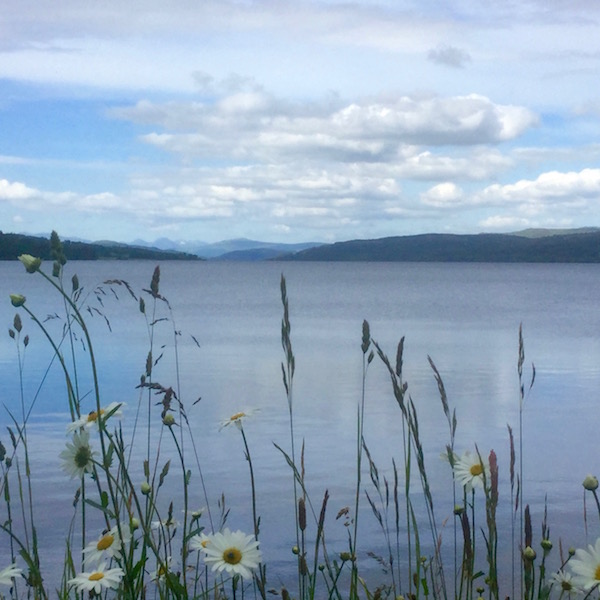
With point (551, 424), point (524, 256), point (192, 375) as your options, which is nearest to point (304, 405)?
point (551, 424)

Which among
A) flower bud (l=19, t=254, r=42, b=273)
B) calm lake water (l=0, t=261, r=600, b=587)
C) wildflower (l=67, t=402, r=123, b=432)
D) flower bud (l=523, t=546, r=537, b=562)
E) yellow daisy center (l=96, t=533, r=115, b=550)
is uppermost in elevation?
flower bud (l=19, t=254, r=42, b=273)

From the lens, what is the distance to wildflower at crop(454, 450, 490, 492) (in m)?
2.63

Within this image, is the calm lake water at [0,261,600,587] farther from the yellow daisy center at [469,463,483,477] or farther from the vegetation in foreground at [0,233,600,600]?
the yellow daisy center at [469,463,483,477]

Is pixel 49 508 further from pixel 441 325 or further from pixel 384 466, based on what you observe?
pixel 441 325

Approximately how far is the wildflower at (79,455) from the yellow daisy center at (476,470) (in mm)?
1108

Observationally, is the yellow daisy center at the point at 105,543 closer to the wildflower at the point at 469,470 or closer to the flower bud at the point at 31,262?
the flower bud at the point at 31,262

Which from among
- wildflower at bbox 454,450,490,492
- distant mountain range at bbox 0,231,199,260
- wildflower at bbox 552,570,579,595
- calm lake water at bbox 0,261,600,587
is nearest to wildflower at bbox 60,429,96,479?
calm lake water at bbox 0,261,600,587

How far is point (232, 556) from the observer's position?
211cm

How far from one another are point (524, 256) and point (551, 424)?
176152 millimetres

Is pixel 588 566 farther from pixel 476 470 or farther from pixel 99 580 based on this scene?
pixel 99 580

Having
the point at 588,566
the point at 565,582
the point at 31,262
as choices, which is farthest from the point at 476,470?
the point at 31,262

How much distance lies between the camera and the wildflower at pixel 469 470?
2.63 m

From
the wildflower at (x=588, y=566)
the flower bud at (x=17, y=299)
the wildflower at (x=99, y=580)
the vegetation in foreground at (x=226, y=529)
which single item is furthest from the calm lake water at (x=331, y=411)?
the wildflower at (x=588, y=566)

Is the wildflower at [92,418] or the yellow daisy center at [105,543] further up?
the wildflower at [92,418]
